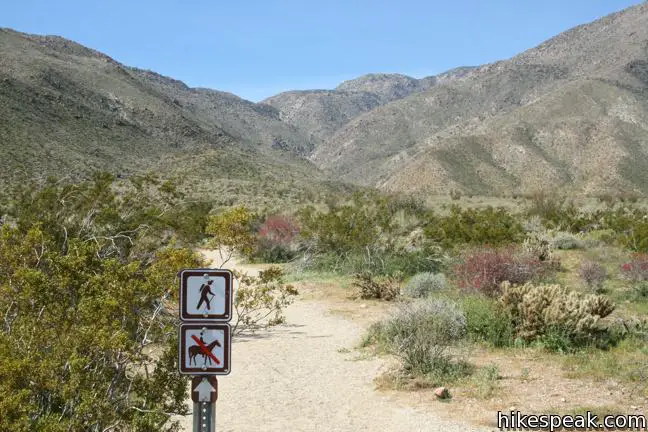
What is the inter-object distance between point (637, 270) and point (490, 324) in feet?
22.6

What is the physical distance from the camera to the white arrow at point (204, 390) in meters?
4.00

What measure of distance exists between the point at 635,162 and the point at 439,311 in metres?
82.6

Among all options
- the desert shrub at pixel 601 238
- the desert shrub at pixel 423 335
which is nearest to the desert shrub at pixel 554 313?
the desert shrub at pixel 423 335

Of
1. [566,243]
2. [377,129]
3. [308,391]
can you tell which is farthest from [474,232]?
[377,129]

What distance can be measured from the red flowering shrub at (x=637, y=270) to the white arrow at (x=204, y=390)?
14091mm

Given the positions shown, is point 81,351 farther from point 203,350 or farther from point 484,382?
point 484,382

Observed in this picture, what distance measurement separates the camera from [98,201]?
490 inches

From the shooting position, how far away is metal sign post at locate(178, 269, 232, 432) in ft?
13.3

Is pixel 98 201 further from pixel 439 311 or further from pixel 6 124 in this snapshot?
pixel 6 124

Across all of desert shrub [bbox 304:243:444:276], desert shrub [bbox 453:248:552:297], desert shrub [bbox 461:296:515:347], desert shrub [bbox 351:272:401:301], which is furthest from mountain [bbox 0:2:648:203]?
desert shrub [bbox 461:296:515:347]

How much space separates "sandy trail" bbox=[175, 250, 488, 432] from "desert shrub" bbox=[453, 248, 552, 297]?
2.69 meters

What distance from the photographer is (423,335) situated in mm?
9312

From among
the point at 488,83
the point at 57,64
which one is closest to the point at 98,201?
the point at 57,64

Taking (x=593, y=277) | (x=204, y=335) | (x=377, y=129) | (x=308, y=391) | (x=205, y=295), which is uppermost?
(x=377, y=129)
